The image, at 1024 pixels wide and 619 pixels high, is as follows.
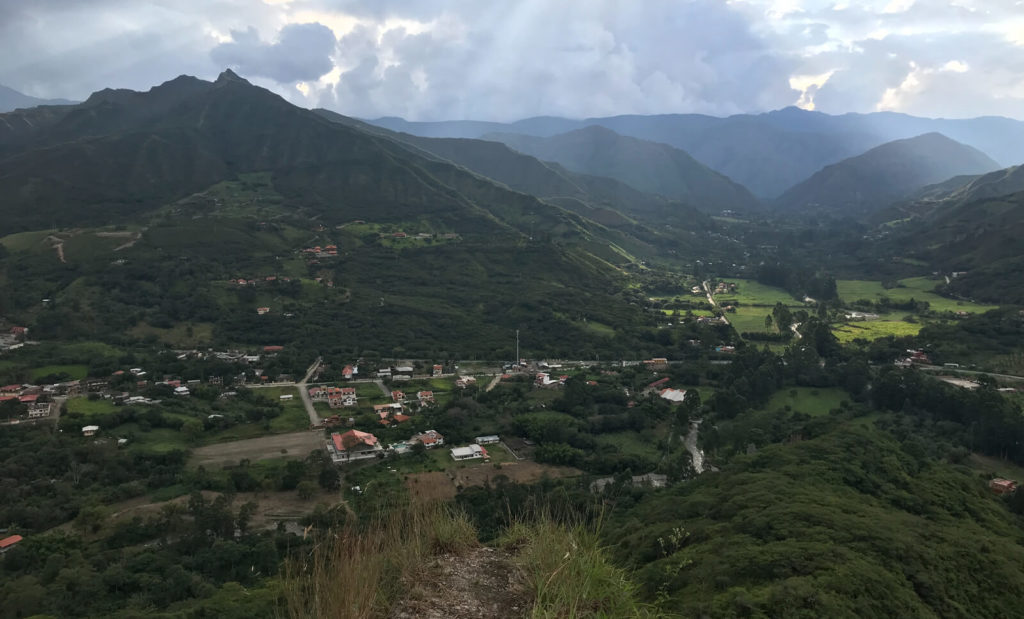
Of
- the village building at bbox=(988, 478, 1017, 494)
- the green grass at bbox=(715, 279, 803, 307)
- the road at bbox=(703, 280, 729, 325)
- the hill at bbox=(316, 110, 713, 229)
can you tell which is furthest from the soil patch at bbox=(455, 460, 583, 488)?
the hill at bbox=(316, 110, 713, 229)

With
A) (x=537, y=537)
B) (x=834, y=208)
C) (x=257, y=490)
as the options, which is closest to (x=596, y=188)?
(x=834, y=208)

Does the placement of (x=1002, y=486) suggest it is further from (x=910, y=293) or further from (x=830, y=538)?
(x=910, y=293)

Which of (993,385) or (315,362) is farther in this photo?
(315,362)

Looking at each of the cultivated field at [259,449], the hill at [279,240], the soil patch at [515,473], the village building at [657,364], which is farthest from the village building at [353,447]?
the village building at [657,364]

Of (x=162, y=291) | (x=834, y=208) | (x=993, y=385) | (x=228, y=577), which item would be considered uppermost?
(x=834, y=208)

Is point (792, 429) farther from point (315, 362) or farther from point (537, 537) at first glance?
point (315, 362)

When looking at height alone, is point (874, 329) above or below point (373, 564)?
below

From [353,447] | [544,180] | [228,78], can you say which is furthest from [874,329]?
[228,78]
